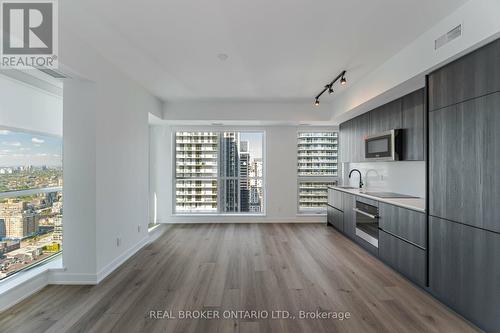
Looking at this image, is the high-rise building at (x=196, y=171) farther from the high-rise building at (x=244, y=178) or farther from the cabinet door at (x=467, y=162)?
the cabinet door at (x=467, y=162)

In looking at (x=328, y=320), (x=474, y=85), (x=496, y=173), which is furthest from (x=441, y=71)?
(x=328, y=320)

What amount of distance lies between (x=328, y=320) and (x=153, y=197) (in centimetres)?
487

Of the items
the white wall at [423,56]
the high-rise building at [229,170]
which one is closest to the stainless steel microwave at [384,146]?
the white wall at [423,56]

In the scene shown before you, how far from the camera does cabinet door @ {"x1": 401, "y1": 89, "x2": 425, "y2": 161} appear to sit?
9.95 ft

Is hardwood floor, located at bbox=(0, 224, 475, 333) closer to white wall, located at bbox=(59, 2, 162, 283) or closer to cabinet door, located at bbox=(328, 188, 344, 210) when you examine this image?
white wall, located at bbox=(59, 2, 162, 283)

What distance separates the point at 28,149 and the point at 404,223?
4.70 metres

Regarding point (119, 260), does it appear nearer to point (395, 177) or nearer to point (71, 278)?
point (71, 278)

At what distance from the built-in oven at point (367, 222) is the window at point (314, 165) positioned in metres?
2.01

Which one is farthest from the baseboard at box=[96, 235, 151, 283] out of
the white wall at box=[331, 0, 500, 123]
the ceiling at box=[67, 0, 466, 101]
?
the white wall at box=[331, 0, 500, 123]

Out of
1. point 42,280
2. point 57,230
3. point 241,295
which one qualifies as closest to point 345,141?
point 241,295

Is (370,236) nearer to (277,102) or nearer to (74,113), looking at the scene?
(277,102)

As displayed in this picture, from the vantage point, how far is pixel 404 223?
2.85 m

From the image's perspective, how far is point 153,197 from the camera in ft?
19.1

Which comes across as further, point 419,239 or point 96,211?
point 96,211
